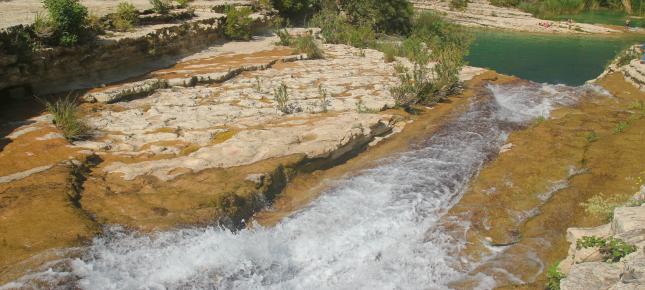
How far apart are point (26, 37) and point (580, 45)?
2785cm

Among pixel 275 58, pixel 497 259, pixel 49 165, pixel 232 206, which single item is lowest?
pixel 497 259

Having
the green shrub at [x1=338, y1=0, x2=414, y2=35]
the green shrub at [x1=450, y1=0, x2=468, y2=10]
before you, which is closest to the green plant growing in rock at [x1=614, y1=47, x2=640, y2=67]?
the green shrub at [x1=338, y1=0, x2=414, y2=35]

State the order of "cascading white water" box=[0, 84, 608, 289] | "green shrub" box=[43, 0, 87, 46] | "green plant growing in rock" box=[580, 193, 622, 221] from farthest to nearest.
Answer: "green shrub" box=[43, 0, 87, 46], "green plant growing in rock" box=[580, 193, 622, 221], "cascading white water" box=[0, 84, 608, 289]

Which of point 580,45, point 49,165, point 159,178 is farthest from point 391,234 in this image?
point 580,45

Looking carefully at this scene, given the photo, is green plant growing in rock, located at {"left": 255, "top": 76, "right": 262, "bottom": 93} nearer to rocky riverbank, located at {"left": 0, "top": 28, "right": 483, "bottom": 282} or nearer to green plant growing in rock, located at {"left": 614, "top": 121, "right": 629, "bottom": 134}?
rocky riverbank, located at {"left": 0, "top": 28, "right": 483, "bottom": 282}

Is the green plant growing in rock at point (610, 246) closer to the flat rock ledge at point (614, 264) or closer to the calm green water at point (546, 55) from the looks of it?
the flat rock ledge at point (614, 264)

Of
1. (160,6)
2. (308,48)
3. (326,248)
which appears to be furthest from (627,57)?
(160,6)

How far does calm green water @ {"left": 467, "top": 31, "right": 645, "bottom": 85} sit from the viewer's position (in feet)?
67.2

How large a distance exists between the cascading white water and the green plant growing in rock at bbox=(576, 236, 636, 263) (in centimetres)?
122

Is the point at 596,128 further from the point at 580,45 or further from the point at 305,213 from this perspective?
the point at 580,45

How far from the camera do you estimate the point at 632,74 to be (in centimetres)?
1502

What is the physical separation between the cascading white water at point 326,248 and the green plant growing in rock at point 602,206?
72.2 inches

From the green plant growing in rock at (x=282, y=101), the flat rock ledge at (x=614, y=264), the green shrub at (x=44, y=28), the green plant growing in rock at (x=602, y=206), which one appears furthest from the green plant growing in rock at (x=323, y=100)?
the flat rock ledge at (x=614, y=264)

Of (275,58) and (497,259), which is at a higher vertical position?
(275,58)
